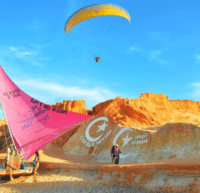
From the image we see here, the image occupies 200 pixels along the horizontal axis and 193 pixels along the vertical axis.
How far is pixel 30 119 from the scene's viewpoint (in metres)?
16.4

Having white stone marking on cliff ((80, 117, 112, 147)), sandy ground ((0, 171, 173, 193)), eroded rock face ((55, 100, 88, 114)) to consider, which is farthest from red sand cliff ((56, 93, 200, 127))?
sandy ground ((0, 171, 173, 193))

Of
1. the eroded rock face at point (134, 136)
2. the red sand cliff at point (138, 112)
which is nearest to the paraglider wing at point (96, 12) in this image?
the eroded rock face at point (134, 136)

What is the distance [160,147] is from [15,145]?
13.9 metres

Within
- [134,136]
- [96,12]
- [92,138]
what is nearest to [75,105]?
[92,138]

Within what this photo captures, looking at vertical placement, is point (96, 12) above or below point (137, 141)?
above

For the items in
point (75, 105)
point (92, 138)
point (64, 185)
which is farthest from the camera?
point (75, 105)

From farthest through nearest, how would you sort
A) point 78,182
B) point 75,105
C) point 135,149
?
point 75,105, point 135,149, point 78,182

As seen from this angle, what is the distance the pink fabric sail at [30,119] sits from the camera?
1567 centimetres

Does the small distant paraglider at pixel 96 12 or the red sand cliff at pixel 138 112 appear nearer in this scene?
the small distant paraglider at pixel 96 12

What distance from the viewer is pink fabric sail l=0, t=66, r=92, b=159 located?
15672 mm

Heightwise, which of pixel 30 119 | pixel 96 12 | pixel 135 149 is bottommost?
pixel 135 149

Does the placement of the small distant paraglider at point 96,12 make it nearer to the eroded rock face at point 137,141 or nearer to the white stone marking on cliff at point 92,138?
the eroded rock face at point 137,141

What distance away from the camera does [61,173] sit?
18859 millimetres

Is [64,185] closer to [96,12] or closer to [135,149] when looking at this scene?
[135,149]
